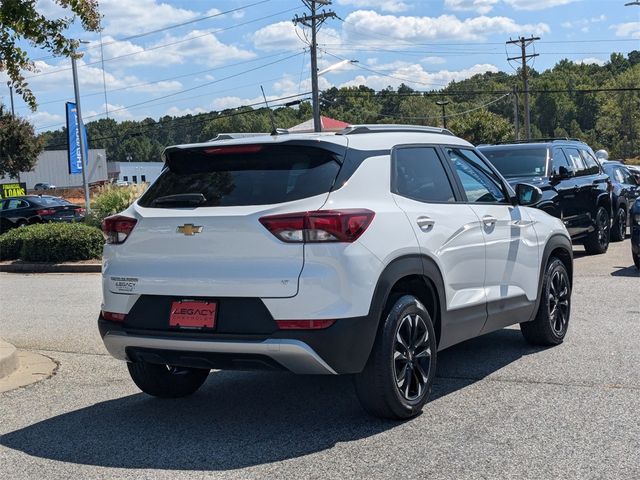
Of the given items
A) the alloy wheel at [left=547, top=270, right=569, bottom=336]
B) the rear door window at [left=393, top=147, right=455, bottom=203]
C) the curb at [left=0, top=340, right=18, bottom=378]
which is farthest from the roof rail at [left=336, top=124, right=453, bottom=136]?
the curb at [left=0, top=340, right=18, bottom=378]

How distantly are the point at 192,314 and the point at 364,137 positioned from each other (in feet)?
5.30

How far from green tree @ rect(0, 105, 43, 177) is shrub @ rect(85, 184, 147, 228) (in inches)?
1541

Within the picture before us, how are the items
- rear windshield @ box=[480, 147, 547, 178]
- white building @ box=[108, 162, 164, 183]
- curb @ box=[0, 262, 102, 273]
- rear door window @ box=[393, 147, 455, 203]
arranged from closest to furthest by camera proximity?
rear door window @ box=[393, 147, 455, 203] → rear windshield @ box=[480, 147, 547, 178] → curb @ box=[0, 262, 102, 273] → white building @ box=[108, 162, 164, 183]

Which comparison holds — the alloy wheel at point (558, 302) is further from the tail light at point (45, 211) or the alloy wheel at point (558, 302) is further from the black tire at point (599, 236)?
the tail light at point (45, 211)

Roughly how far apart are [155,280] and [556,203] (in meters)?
10.2

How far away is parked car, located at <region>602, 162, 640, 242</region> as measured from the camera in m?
17.9

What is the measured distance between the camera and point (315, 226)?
4.78 m

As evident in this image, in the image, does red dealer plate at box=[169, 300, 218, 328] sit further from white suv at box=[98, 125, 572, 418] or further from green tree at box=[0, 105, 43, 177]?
green tree at box=[0, 105, 43, 177]

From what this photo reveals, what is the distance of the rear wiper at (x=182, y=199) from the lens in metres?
5.23

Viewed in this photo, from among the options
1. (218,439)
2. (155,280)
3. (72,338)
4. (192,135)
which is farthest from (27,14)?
(192,135)

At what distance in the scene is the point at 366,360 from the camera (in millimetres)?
4938

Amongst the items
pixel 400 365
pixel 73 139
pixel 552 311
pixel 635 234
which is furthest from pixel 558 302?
pixel 73 139

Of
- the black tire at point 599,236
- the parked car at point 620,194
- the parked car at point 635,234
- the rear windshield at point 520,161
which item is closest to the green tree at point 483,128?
the parked car at point 620,194

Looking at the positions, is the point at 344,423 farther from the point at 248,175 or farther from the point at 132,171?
the point at 132,171
